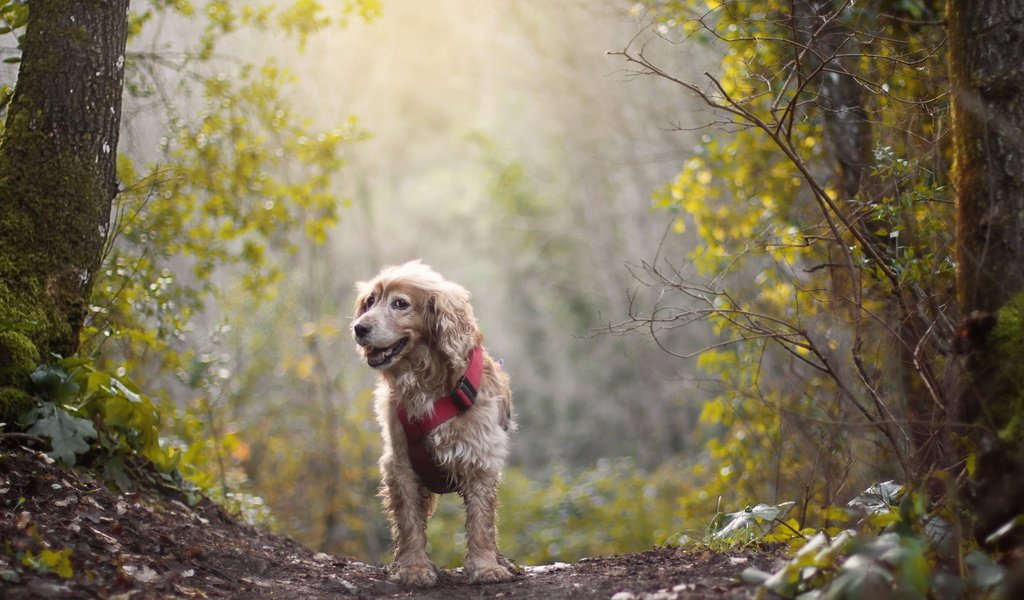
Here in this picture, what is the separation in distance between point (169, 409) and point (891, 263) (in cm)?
674

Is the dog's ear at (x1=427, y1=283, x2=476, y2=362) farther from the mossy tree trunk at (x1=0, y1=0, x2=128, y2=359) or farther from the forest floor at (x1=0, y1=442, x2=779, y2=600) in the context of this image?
the mossy tree trunk at (x1=0, y1=0, x2=128, y2=359)

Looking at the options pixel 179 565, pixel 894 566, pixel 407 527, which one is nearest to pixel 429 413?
pixel 407 527

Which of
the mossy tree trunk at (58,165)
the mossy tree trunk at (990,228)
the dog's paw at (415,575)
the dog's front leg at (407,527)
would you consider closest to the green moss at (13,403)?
the mossy tree trunk at (58,165)

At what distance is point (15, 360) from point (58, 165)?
3.90 feet

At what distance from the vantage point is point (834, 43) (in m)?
6.02

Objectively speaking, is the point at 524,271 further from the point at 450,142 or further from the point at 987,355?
the point at 987,355

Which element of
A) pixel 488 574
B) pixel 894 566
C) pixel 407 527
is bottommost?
pixel 894 566

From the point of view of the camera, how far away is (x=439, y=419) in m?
5.21

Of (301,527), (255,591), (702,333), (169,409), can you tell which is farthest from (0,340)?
(702,333)

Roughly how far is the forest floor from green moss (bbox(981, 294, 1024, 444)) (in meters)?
1.18

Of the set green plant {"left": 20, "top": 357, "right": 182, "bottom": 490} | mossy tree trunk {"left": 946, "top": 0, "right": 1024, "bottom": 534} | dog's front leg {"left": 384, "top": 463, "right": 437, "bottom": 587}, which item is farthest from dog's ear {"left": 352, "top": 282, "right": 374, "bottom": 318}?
mossy tree trunk {"left": 946, "top": 0, "right": 1024, "bottom": 534}

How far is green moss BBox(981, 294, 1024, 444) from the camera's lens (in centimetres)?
340

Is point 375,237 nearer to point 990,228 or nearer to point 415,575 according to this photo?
point 415,575

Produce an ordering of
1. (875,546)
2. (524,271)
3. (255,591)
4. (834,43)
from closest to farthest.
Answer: (875,546)
(255,591)
(834,43)
(524,271)
